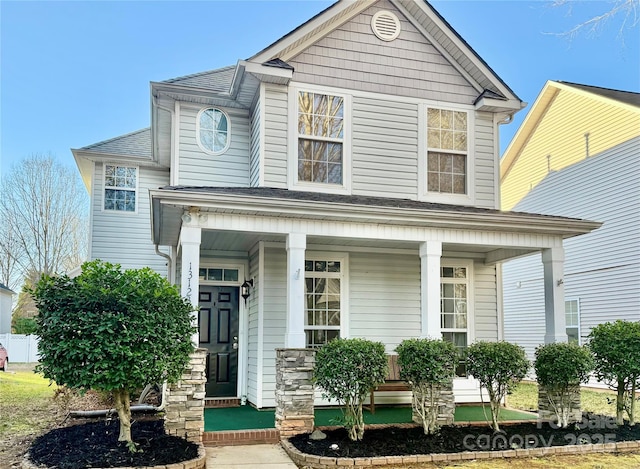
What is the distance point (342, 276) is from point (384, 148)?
2.30 meters

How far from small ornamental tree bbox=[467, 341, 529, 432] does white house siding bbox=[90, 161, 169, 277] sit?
7656 millimetres

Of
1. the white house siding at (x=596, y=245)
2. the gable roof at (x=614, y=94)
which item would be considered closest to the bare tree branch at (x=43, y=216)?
the white house siding at (x=596, y=245)

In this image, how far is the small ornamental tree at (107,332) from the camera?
5668 millimetres

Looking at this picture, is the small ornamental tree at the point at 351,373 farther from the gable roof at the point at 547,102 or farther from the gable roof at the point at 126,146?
the gable roof at the point at 547,102

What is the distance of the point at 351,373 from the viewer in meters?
6.71

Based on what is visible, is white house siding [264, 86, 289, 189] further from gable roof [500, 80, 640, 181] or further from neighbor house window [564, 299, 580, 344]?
neighbor house window [564, 299, 580, 344]

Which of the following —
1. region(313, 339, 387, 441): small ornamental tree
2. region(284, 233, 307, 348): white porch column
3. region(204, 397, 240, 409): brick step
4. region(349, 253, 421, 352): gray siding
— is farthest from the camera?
region(349, 253, 421, 352): gray siding

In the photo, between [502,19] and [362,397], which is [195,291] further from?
[502,19]

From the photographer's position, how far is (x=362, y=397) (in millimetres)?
6816

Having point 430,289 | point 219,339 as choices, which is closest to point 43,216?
point 219,339

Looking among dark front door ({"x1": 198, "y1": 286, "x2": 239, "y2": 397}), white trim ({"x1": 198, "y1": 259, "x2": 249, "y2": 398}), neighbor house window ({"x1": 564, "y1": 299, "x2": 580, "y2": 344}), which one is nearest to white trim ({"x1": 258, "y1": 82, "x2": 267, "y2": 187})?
white trim ({"x1": 198, "y1": 259, "x2": 249, "y2": 398})

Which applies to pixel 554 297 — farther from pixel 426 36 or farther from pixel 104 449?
pixel 104 449

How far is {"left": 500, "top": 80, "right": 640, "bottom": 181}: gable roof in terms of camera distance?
14164 millimetres

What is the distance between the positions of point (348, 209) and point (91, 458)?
4.21m
